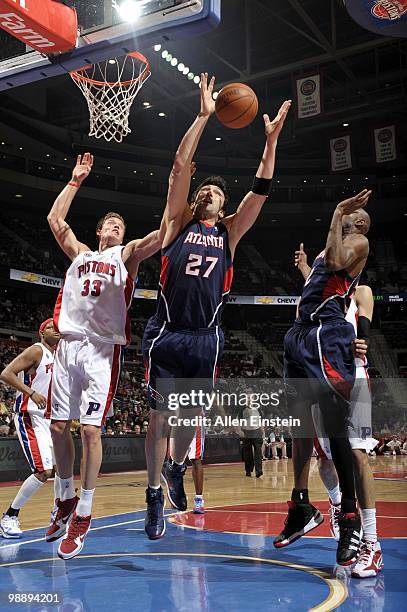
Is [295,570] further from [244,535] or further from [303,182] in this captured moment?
[303,182]

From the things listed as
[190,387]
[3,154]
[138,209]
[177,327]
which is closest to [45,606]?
[190,387]

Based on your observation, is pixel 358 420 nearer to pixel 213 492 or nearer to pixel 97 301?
pixel 97 301

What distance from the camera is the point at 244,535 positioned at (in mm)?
6023

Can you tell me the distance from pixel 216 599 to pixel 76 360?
6.14ft

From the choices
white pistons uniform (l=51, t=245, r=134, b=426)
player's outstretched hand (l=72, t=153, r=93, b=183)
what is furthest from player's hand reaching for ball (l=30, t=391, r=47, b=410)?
player's outstretched hand (l=72, t=153, r=93, b=183)

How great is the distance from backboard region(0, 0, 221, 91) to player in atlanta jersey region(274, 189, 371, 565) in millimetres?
2178

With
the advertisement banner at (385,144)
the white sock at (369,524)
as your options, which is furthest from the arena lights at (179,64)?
the white sock at (369,524)

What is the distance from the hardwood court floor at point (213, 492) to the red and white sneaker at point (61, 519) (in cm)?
231

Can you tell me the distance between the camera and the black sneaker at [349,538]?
4148mm

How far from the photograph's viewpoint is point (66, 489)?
475cm

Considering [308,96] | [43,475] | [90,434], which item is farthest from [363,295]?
[308,96]

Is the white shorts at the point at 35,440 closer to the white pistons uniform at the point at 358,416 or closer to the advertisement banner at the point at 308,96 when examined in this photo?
the white pistons uniform at the point at 358,416

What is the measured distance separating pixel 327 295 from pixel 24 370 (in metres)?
3.53

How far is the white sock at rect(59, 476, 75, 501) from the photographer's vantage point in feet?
15.5
